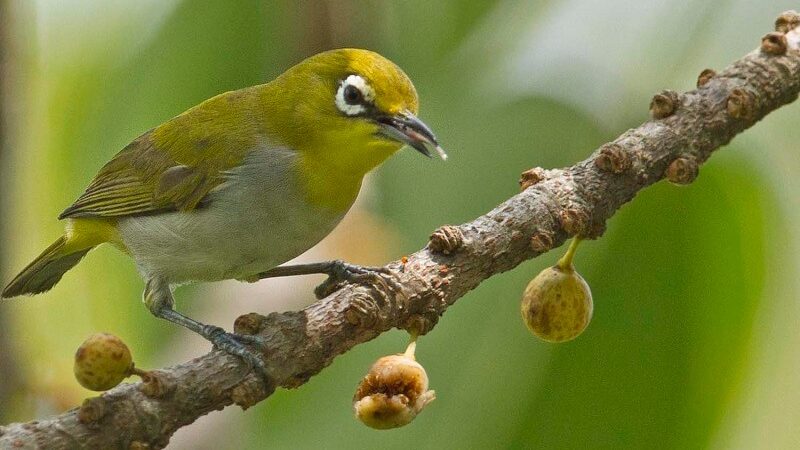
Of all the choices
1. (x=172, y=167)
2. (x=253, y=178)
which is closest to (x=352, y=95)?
(x=253, y=178)

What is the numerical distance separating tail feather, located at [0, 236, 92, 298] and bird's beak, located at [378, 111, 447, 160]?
1.83 m

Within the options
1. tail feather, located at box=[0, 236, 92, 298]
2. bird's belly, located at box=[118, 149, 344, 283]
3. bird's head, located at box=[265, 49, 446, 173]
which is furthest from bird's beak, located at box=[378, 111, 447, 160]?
tail feather, located at box=[0, 236, 92, 298]

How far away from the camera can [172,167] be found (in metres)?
4.39

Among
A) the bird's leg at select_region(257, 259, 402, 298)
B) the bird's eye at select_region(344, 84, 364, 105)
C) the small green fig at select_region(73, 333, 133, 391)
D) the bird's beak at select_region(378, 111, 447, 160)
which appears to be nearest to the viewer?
the small green fig at select_region(73, 333, 133, 391)

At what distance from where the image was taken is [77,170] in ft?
16.6

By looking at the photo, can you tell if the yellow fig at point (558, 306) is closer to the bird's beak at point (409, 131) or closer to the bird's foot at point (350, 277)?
the bird's foot at point (350, 277)

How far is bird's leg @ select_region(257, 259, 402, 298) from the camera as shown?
283 cm

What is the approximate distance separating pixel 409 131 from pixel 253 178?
75cm

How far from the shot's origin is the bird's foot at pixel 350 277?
9.25ft

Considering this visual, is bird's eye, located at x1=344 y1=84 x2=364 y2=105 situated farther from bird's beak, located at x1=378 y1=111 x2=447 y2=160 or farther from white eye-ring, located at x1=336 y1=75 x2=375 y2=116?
bird's beak, located at x1=378 y1=111 x2=447 y2=160

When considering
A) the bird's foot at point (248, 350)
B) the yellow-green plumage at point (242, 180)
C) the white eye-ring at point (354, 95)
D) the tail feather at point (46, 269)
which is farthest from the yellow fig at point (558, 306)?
the tail feather at point (46, 269)

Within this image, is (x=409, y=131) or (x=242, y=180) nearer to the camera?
(x=409, y=131)

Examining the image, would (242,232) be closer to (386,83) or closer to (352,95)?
(352,95)

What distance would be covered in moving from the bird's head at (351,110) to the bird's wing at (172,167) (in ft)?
0.91
